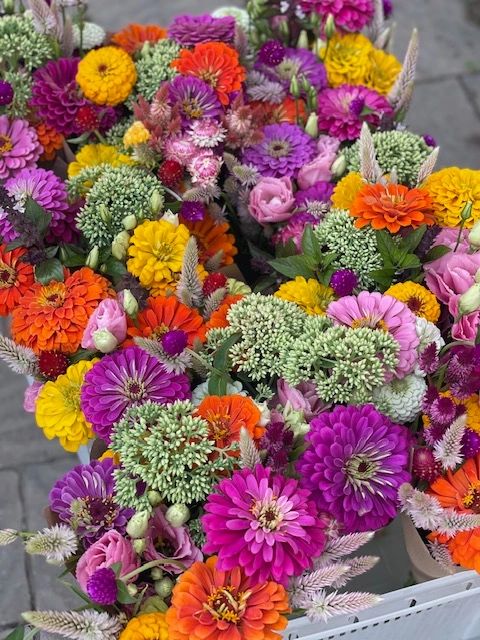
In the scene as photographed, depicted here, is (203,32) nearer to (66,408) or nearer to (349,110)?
(349,110)

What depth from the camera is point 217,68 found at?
1261 mm

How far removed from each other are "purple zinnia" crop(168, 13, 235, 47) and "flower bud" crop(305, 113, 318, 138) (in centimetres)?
24

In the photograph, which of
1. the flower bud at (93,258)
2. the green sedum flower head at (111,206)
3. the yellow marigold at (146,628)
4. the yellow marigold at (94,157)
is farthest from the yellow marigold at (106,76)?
the yellow marigold at (146,628)

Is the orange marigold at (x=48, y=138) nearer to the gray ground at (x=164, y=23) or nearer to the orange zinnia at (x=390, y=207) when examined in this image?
the orange zinnia at (x=390, y=207)

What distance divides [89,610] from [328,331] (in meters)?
0.43

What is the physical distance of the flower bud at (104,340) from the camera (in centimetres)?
94

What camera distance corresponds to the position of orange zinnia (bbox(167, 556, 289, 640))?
75cm

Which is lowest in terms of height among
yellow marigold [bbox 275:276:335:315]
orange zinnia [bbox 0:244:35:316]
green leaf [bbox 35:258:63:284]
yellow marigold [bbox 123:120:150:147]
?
orange zinnia [bbox 0:244:35:316]

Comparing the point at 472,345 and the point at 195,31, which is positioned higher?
the point at 195,31

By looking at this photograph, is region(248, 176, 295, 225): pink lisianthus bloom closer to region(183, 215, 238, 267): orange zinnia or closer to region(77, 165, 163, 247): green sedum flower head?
region(183, 215, 238, 267): orange zinnia

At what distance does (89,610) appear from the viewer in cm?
80

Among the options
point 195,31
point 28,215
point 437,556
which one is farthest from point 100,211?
point 437,556

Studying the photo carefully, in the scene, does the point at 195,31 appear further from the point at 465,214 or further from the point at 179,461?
the point at 179,461

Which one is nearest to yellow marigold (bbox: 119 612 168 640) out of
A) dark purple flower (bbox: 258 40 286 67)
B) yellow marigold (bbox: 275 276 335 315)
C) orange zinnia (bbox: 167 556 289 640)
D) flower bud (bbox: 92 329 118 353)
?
orange zinnia (bbox: 167 556 289 640)
